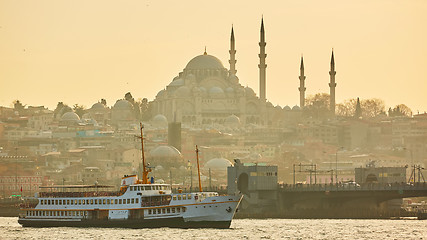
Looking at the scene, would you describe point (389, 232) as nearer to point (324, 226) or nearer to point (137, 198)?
point (324, 226)

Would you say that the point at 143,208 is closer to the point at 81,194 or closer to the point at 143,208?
the point at 143,208

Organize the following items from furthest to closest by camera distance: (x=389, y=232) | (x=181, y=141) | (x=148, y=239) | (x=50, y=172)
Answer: (x=181, y=141)
(x=50, y=172)
(x=389, y=232)
(x=148, y=239)

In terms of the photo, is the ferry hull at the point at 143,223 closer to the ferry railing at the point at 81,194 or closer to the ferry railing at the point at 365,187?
the ferry railing at the point at 81,194

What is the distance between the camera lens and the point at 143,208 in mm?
83375

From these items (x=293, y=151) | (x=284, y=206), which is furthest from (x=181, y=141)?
(x=284, y=206)

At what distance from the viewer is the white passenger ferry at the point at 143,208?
83.0m

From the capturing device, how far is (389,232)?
8312 cm

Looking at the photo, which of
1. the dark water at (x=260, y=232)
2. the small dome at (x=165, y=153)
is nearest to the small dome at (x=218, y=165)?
the small dome at (x=165, y=153)

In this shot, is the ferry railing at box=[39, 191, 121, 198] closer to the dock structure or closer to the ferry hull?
the ferry hull

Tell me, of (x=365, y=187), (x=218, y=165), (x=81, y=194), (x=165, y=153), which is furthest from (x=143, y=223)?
(x=165, y=153)

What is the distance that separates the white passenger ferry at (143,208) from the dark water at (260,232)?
2.42 ft

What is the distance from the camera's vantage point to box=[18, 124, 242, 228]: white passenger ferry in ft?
272

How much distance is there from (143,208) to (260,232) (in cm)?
767

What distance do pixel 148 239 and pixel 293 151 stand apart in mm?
122699
